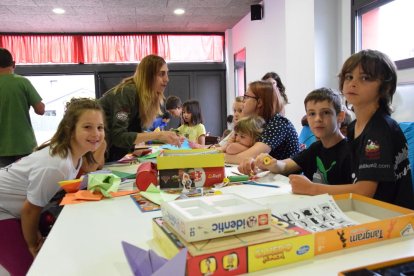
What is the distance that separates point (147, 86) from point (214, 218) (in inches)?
64.7

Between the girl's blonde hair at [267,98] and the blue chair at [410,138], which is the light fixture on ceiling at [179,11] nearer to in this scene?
the girl's blonde hair at [267,98]

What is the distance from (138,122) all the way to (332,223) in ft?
5.36

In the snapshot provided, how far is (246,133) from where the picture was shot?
6.45 ft

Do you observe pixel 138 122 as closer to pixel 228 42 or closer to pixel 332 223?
pixel 332 223

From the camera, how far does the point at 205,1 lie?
15.2 feet

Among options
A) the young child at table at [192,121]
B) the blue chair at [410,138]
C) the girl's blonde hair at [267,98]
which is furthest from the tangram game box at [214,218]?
the young child at table at [192,121]

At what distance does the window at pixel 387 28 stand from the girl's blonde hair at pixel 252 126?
1.43 metres

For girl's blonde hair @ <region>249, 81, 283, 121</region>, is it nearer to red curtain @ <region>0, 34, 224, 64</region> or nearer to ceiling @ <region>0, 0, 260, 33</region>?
ceiling @ <region>0, 0, 260, 33</region>

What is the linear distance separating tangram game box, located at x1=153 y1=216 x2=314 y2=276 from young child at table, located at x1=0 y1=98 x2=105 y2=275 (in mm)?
915

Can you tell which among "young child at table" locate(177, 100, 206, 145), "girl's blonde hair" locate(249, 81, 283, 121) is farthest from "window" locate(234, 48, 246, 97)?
"girl's blonde hair" locate(249, 81, 283, 121)

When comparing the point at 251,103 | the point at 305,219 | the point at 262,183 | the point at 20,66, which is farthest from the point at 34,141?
the point at 20,66

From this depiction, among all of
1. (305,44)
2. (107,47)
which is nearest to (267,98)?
(305,44)

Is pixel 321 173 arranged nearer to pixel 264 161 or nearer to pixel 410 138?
pixel 264 161

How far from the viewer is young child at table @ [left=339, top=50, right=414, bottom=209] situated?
1.11 metres
